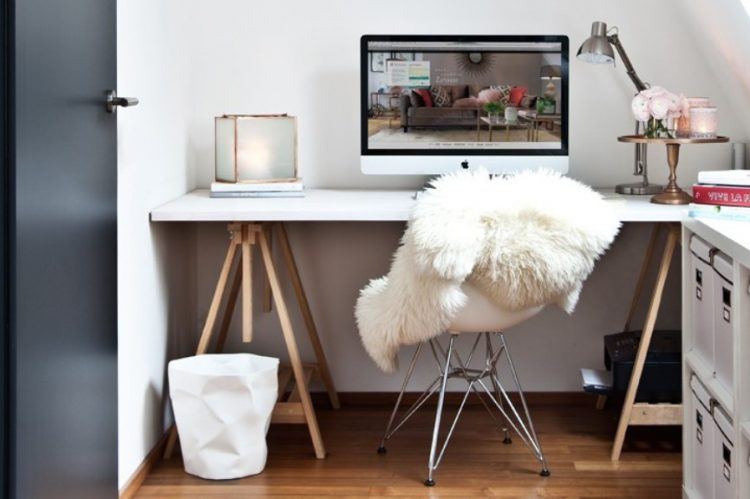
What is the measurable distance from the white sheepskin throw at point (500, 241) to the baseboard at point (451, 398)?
974 millimetres

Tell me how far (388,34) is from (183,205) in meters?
0.96

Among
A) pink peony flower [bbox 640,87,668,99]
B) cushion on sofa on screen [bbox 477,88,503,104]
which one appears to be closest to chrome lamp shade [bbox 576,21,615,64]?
pink peony flower [bbox 640,87,668,99]

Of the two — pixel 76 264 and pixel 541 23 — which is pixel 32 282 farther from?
Answer: pixel 541 23

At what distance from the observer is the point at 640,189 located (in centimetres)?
353

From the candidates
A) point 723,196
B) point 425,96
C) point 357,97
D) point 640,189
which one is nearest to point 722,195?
point 723,196

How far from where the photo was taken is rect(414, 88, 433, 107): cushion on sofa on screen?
3564 mm

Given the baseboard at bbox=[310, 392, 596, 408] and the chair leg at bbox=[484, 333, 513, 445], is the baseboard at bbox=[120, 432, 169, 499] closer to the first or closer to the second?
the baseboard at bbox=[310, 392, 596, 408]

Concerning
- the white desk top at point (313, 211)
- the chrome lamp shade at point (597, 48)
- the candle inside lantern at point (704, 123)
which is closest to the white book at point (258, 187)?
the white desk top at point (313, 211)

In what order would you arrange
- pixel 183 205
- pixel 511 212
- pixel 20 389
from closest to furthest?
pixel 20 389
pixel 511 212
pixel 183 205

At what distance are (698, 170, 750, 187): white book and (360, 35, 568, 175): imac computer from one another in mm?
717

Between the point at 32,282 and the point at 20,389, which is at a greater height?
the point at 32,282

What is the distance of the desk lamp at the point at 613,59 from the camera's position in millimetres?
3424

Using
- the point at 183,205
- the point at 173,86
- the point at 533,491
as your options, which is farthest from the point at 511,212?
the point at 173,86

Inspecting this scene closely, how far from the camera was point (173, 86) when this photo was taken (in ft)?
11.4
